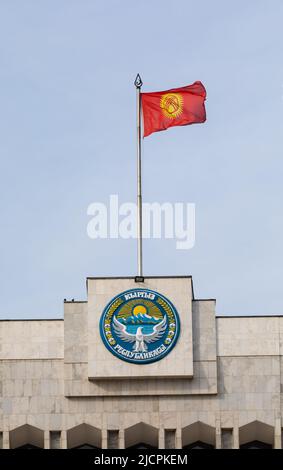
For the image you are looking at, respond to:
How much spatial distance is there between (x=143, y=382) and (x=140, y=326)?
2.93 metres

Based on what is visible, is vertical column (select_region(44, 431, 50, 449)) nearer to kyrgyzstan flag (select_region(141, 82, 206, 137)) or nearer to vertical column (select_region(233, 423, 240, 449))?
vertical column (select_region(233, 423, 240, 449))

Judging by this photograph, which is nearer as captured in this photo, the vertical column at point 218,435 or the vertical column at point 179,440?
the vertical column at point 179,440

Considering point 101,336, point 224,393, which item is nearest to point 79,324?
point 101,336

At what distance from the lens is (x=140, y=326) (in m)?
94.5

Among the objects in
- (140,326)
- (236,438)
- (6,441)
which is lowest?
(6,441)

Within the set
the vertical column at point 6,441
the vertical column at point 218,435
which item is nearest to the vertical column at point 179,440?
the vertical column at point 218,435

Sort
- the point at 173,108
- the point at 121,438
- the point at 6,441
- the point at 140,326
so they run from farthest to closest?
the point at 173,108, the point at 140,326, the point at 6,441, the point at 121,438

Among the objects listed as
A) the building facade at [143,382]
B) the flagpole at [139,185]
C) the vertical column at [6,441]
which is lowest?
the vertical column at [6,441]

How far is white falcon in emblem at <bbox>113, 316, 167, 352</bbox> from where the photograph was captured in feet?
310

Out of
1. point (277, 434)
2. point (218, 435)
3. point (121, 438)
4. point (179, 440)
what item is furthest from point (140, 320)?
point (277, 434)

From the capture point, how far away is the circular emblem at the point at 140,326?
94375mm

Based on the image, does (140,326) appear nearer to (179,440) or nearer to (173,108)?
(179,440)

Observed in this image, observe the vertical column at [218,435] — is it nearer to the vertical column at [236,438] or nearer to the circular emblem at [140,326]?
the vertical column at [236,438]
